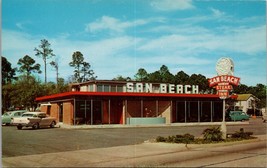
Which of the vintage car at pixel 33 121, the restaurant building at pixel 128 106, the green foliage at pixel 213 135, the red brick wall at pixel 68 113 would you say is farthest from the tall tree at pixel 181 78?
the green foliage at pixel 213 135

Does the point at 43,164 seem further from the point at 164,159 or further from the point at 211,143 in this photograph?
the point at 211,143

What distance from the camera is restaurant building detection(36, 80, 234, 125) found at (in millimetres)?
34188

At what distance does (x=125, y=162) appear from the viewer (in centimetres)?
1166

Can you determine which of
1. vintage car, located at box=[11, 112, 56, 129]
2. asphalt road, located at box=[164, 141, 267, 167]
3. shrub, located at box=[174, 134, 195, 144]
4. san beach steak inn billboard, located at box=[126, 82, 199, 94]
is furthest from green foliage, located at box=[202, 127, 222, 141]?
san beach steak inn billboard, located at box=[126, 82, 199, 94]

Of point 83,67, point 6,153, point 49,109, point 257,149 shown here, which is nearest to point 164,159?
point 257,149

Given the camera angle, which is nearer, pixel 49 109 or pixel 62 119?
pixel 62 119

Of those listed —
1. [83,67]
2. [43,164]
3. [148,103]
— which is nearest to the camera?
[43,164]

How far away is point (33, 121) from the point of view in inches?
1081

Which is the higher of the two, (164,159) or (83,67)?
(83,67)

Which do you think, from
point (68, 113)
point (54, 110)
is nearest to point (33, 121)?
point (68, 113)

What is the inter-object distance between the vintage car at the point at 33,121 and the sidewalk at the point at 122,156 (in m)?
13.9

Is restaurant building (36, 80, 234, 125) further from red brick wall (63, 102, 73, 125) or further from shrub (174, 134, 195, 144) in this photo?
shrub (174, 134, 195, 144)

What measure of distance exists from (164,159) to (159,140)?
5.08 metres

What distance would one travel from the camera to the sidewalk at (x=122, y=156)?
452 inches
